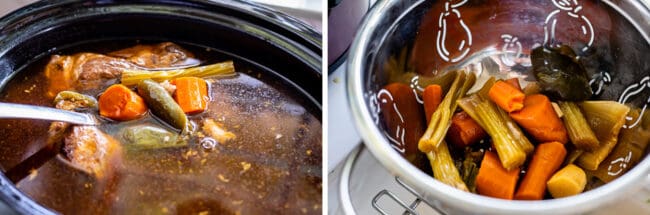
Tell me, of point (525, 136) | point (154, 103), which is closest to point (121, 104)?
point (154, 103)

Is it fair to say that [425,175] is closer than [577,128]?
Yes

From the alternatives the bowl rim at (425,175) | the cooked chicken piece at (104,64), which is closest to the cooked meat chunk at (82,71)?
the cooked chicken piece at (104,64)

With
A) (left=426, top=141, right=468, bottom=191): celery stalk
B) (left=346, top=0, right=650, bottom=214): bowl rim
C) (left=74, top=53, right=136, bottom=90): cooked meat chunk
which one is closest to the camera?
(left=346, top=0, right=650, bottom=214): bowl rim

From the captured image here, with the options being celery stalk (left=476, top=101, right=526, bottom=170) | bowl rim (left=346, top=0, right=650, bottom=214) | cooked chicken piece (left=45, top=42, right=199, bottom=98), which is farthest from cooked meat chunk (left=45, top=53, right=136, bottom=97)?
celery stalk (left=476, top=101, right=526, bottom=170)

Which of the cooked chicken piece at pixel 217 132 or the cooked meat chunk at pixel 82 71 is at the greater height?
the cooked meat chunk at pixel 82 71

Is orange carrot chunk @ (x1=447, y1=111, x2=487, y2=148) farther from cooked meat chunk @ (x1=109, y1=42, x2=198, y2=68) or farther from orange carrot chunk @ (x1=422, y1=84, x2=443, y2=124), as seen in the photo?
cooked meat chunk @ (x1=109, y1=42, x2=198, y2=68)

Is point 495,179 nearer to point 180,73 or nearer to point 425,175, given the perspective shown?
point 425,175

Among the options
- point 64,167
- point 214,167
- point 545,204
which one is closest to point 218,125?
point 214,167

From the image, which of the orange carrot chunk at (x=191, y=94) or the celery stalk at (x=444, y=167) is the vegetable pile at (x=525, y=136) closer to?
the celery stalk at (x=444, y=167)
